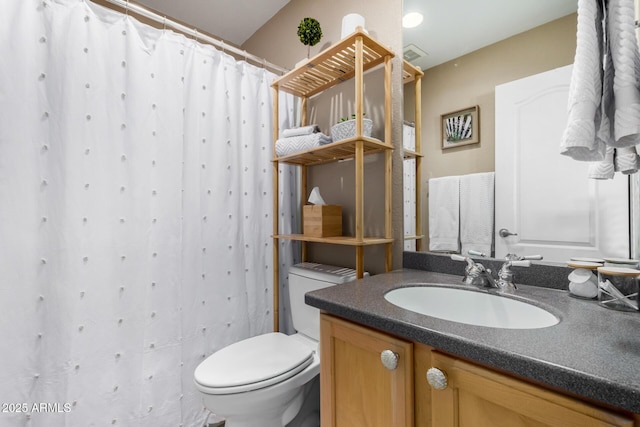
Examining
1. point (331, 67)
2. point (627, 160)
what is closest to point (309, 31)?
point (331, 67)

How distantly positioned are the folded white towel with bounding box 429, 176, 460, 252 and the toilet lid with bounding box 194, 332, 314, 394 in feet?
2.46

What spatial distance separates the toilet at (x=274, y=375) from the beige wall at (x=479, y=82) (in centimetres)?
68

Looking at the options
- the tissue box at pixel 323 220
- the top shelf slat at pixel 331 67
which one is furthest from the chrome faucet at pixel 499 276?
the top shelf slat at pixel 331 67

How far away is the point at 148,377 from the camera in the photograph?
1.29 metres

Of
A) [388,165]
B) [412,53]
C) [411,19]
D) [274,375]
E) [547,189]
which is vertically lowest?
[274,375]

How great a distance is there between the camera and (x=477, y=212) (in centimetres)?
112

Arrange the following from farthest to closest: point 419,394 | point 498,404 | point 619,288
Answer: point 619,288, point 419,394, point 498,404

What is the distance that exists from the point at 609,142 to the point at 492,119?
47 cm

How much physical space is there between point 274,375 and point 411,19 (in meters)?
1.60

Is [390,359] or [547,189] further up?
[547,189]

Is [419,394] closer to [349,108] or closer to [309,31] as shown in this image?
[349,108]

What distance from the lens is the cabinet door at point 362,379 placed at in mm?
698

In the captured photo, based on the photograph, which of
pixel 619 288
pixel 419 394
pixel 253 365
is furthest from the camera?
pixel 253 365

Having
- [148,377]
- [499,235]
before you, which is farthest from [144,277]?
[499,235]
